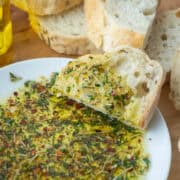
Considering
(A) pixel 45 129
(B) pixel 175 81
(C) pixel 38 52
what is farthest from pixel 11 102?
(B) pixel 175 81

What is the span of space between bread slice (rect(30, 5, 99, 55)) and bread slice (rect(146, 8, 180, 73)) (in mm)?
355

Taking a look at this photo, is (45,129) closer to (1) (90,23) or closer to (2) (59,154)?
(2) (59,154)

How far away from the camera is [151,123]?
259 centimetres

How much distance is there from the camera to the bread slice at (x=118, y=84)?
252 cm

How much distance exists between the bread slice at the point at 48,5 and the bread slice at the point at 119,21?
135 mm

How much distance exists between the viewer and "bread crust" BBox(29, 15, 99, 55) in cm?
302

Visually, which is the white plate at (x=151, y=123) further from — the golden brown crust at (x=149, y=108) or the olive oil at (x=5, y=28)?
the olive oil at (x=5, y=28)

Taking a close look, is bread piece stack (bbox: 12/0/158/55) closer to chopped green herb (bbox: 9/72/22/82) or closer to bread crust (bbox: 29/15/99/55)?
bread crust (bbox: 29/15/99/55)

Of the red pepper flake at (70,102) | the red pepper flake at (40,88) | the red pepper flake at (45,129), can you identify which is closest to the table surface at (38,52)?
the red pepper flake at (40,88)

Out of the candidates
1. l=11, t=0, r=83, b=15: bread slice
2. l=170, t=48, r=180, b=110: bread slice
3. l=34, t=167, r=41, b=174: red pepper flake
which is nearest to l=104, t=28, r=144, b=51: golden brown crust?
l=170, t=48, r=180, b=110: bread slice

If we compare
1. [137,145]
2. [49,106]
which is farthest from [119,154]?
[49,106]

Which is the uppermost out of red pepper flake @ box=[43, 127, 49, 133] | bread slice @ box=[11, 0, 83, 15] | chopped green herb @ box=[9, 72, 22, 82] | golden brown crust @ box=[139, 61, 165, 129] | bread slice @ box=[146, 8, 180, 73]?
bread slice @ box=[11, 0, 83, 15]

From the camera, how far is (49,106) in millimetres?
2646

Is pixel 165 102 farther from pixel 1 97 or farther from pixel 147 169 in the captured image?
pixel 1 97
